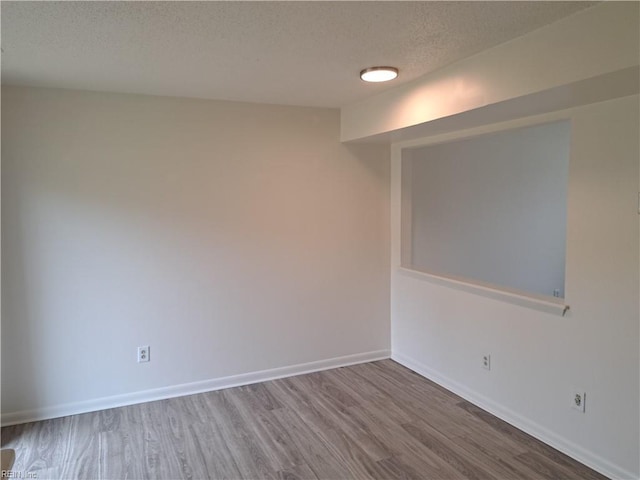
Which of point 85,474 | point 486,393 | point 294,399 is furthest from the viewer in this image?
point 294,399

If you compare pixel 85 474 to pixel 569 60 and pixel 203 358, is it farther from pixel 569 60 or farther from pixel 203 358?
pixel 569 60

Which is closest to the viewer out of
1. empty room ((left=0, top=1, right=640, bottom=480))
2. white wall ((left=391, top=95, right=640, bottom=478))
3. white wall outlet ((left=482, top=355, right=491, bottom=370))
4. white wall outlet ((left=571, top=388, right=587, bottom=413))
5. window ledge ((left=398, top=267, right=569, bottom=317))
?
empty room ((left=0, top=1, right=640, bottom=480))

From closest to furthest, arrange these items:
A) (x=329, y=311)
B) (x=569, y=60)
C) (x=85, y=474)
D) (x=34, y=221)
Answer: (x=569, y=60) < (x=85, y=474) < (x=34, y=221) < (x=329, y=311)

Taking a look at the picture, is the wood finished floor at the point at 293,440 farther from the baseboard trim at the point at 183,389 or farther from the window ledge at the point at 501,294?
the window ledge at the point at 501,294

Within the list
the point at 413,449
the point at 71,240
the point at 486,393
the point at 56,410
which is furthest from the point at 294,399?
the point at 71,240

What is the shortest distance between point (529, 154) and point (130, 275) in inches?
152

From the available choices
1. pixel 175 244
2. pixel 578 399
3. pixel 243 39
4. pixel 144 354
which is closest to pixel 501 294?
pixel 578 399

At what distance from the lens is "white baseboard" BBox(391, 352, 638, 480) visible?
2396mm

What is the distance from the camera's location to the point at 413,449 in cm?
270

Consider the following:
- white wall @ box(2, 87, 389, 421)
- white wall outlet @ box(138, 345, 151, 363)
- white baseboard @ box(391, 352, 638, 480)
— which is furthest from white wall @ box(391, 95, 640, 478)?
white wall outlet @ box(138, 345, 151, 363)

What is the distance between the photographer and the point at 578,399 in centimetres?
254

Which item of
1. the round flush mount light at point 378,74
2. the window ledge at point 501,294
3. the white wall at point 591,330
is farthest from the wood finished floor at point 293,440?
the round flush mount light at point 378,74

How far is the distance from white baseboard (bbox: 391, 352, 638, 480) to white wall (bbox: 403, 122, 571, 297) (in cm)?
114

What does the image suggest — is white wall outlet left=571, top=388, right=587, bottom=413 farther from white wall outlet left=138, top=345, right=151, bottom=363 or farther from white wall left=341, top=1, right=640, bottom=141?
white wall outlet left=138, top=345, right=151, bottom=363
